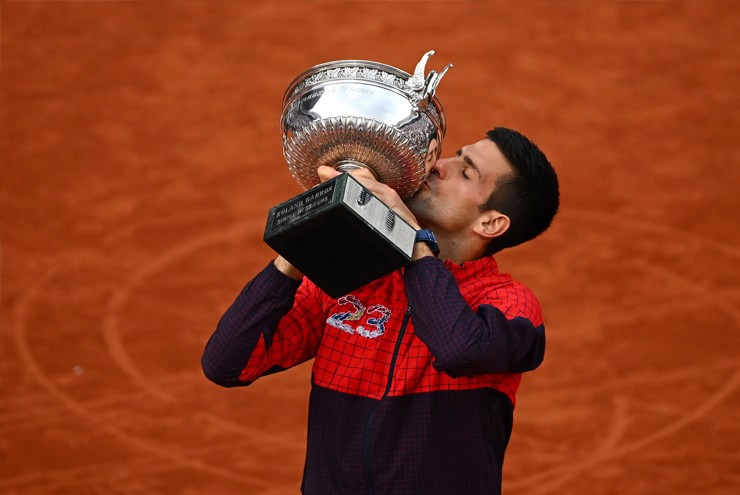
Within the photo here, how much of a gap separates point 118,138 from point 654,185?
2268 millimetres

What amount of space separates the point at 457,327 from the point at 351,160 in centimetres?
36

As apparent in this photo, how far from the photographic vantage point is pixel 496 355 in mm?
2061

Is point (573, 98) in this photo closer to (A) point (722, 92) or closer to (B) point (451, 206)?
(A) point (722, 92)

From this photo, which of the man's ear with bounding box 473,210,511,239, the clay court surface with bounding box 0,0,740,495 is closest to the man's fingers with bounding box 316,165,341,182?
the man's ear with bounding box 473,210,511,239

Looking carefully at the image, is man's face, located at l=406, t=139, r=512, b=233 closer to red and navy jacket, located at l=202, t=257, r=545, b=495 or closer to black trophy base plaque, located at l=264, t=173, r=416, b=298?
red and navy jacket, located at l=202, t=257, r=545, b=495

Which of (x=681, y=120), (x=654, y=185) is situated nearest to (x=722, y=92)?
(x=681, y=120)

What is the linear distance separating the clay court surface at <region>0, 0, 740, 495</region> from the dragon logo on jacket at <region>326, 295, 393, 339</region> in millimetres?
2380

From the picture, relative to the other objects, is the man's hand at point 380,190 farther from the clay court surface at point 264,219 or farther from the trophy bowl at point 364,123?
the clay court surface at point 264,219

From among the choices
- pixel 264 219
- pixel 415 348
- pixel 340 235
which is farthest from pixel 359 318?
pixel 264 219

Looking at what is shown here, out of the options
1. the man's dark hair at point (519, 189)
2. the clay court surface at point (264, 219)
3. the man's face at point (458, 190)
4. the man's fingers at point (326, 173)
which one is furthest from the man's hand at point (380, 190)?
the clay court surface at point (264, 219)

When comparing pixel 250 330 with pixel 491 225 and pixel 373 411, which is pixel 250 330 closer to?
pixel 373 411

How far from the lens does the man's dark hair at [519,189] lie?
235cm

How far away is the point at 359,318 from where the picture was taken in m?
2.23

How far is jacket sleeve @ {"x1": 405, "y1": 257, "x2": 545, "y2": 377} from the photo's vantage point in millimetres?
2025
